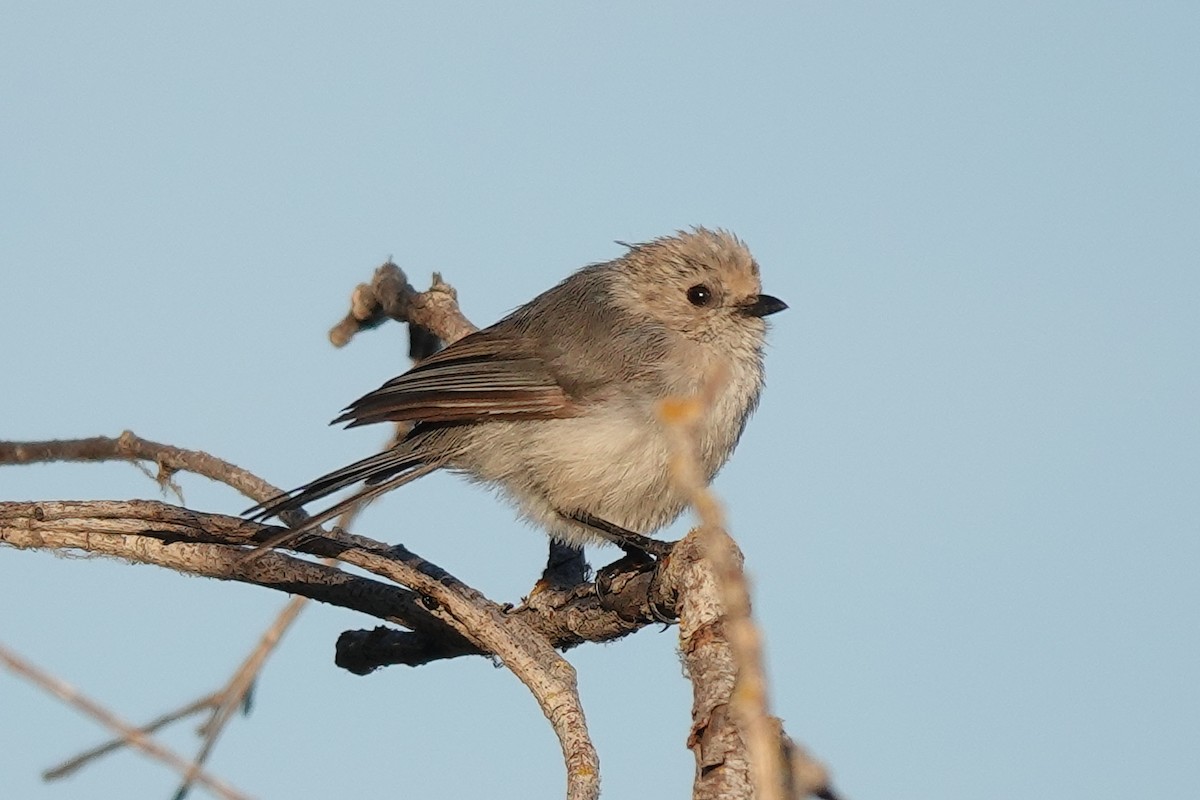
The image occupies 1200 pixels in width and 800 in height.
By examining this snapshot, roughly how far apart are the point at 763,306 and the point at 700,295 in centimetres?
27

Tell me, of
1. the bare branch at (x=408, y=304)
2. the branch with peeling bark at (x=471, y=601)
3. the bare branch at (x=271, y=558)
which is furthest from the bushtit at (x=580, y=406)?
the bare branch at (x=271, y=558)

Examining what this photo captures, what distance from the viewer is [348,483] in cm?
473

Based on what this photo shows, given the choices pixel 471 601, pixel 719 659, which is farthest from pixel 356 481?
pixel 719 659

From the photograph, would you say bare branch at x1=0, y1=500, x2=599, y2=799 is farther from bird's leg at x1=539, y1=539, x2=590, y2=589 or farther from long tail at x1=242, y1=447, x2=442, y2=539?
bird's leg at x1=539, y1=539, x2=590, y2=589

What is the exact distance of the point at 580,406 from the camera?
5227 mm

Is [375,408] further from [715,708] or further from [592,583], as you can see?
[715,708]

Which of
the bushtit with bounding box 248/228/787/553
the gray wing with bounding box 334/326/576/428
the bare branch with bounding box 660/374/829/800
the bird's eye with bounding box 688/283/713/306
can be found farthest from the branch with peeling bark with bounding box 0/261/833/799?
the bird's eye with bounding box 688/283/713/306

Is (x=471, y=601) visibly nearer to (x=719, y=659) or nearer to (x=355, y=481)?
(x=719, y=659)

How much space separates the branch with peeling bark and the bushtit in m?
0.32

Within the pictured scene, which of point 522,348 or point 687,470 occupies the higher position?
point 522,348

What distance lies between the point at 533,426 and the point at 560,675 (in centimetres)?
221

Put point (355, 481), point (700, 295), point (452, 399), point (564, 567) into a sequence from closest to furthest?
point (355, 481) < point (452, 399) < point (564, 567) < point (700, 295)

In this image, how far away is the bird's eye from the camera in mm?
5797

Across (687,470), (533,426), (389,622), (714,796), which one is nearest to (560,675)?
(714,796)
